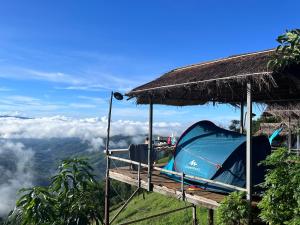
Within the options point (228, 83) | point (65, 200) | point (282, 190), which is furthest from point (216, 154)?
point (65, 200)

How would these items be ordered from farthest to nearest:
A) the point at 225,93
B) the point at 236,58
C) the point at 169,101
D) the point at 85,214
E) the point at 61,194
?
the point at 169,101 < the point at 225,93 < the point at 236,58 < the point at 61,194 < the point at 85,214

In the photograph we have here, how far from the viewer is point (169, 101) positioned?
12.0 metres

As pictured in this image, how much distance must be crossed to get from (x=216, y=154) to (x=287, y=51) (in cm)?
385

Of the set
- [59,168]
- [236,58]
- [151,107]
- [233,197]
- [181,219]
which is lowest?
[181,219]

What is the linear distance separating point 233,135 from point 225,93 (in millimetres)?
1569

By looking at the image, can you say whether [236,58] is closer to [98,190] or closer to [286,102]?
[286,102]

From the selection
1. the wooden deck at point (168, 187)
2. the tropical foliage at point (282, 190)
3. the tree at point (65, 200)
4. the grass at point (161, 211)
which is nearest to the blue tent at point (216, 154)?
the wooden deck at point (168, 187)

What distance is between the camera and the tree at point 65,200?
16.3ft

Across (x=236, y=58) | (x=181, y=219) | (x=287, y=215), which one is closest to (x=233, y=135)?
(x=236, y=58)

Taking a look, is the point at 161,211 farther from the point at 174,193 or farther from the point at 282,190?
the point at 282,190

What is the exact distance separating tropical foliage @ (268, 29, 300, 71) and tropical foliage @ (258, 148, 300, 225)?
1.49 metres

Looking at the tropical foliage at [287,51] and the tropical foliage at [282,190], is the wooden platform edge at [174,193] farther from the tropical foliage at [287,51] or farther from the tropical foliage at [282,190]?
the tropical foliage at [287,51]

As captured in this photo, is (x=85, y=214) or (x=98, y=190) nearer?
(x=85, y=214)

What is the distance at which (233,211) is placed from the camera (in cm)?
714
